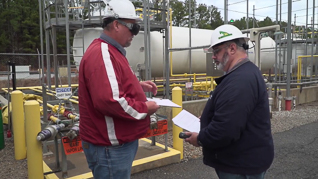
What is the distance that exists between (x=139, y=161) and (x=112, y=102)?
260 cm

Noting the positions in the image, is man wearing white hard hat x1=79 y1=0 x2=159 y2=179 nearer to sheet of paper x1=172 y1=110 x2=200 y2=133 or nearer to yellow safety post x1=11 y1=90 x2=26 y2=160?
sheet of paper x1=172 y1=110 x2=200 y2=133

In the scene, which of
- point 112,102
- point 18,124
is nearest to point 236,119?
point 112,102

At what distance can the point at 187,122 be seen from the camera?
2215 mm

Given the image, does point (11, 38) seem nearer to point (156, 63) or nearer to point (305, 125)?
point (156, 63)

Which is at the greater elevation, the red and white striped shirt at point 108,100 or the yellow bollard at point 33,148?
the red and white striped shirt at point 108,100

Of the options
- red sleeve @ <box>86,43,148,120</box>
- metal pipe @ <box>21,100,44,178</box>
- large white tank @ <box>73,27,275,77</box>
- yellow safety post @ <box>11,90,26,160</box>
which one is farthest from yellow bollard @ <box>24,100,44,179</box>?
large white tank @ <box>73,27,275,77</box>

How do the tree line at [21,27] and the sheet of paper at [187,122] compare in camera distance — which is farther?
the tree line at [21,27]

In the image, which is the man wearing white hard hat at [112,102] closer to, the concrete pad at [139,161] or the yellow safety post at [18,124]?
the concrete pad at [139,161]

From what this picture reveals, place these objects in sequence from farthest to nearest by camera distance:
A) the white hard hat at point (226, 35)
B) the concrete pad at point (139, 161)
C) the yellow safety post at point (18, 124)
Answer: the yellow safety post at point (18, 124), the concrete pad at point (139, 161), the white hard hat at point (226, 35)

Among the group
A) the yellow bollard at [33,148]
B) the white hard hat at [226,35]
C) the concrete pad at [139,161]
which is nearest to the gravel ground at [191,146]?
the concrete pad at [139,161]

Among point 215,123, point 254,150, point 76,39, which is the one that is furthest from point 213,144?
point 76,39

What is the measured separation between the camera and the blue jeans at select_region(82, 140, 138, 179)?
6.23 ft

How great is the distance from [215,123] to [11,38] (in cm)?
3691

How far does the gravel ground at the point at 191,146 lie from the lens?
4.18 m
